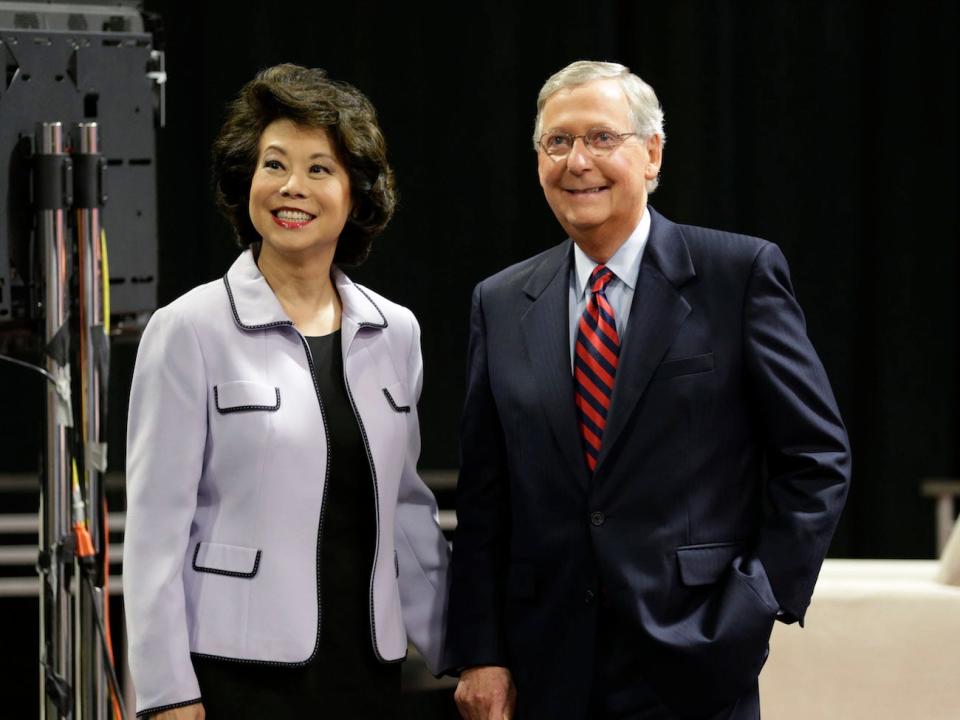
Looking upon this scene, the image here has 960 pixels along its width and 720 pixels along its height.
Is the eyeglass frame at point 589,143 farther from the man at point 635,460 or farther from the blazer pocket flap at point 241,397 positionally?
the blazer pocket flap at point 241,397

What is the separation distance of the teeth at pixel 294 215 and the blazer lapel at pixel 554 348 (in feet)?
1.15

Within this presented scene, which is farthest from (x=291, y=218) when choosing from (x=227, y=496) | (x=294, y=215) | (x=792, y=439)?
A: (x=792, y=439)

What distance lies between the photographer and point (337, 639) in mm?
1977

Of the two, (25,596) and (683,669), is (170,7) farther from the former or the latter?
(683,669)

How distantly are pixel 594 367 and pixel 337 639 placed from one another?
1.70 ft

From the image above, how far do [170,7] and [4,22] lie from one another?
324 centimetres

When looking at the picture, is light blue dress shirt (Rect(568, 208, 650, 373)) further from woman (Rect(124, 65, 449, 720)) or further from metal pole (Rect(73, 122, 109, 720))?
metal pole (Rect(73, 122, 109, 720))

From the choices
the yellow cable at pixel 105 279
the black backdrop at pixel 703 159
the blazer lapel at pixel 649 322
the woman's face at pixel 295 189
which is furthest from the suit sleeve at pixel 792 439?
the black backdrop at pixel 703 159

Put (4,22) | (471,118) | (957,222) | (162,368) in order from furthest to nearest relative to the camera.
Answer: (957,222)
(471,118)
(4,22)
(162,368)

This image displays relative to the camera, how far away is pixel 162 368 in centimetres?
193

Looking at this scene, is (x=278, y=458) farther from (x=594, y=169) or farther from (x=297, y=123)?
(x=594, y=169)

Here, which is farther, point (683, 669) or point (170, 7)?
point (170, 7)

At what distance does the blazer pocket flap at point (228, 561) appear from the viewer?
1.92 m

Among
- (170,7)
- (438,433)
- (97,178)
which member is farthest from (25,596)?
(97,178)
